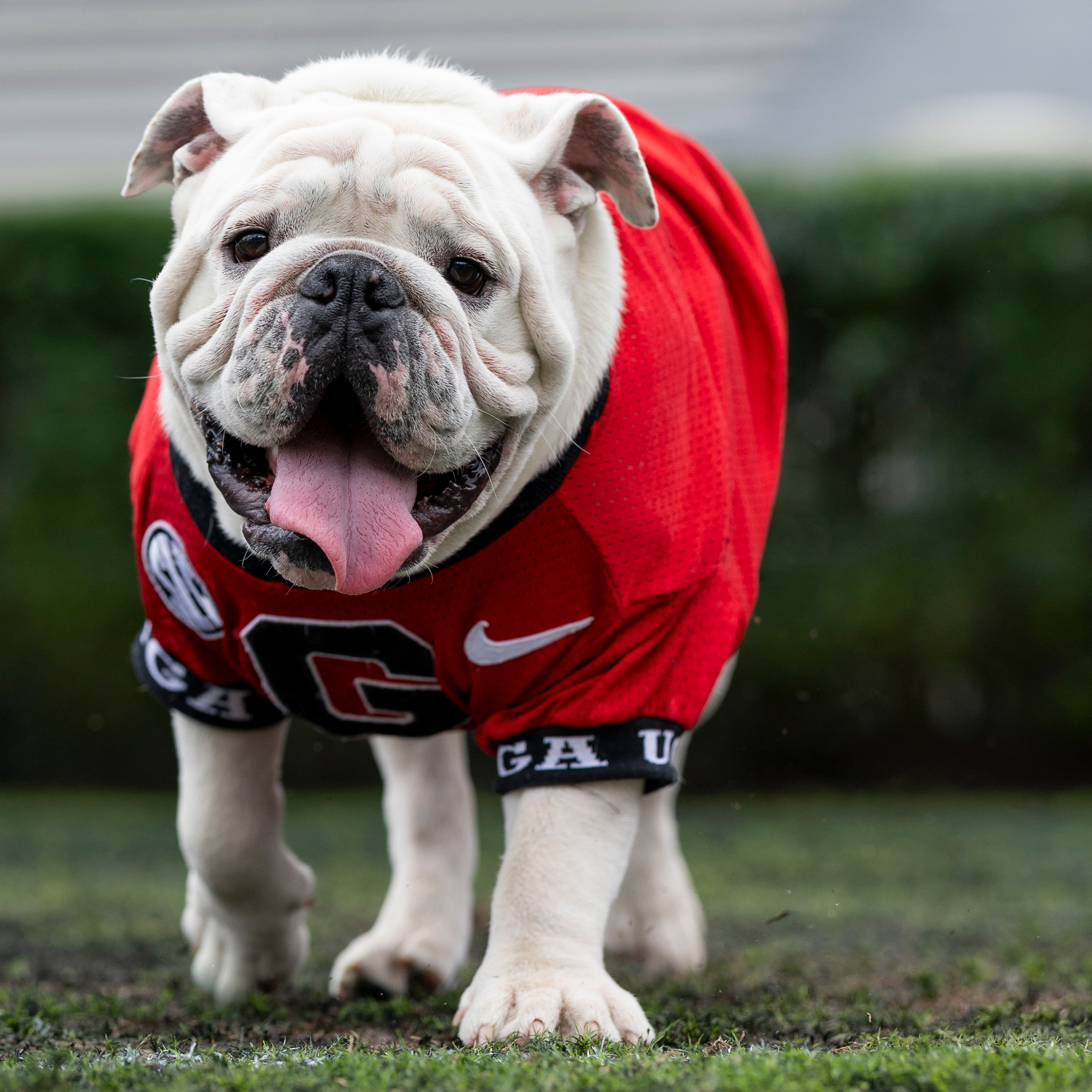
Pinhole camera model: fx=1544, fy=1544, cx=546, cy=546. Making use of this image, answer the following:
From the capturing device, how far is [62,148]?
12.2 metres

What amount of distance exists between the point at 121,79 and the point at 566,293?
28.8 feet

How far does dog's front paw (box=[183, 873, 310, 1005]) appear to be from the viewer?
11.1 feet

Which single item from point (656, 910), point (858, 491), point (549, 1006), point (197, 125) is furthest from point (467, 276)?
point (858, 491)

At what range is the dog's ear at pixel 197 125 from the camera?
2.84 meters

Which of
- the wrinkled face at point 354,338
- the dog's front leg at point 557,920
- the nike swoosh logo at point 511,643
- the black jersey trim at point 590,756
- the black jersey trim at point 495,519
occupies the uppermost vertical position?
the wrinkled face at point 354,338

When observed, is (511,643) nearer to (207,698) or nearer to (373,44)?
(207,698)

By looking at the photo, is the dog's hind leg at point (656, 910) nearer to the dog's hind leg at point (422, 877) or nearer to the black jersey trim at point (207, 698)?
the dog's hind leg at point (422, 877)

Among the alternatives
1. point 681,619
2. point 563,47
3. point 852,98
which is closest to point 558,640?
point 681,619

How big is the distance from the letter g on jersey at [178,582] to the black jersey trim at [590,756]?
654mm

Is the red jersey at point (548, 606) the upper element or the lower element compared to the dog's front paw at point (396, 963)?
upper

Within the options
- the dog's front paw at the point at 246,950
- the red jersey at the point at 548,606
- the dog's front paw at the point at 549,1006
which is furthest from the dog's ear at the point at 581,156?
the dog's front paw at the point at 246,950

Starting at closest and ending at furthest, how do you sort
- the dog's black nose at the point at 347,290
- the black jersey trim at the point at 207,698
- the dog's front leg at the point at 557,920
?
1. the dog's black nose at the point at 347,290
2. the dog's front leg at the point at 557,920
3. the black jersey trim at the point at 207,698

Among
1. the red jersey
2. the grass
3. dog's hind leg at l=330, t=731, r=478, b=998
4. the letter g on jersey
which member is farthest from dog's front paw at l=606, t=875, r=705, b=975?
the letter g on jersey

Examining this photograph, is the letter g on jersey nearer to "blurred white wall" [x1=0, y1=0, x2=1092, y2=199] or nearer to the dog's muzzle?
the dog's muzzle
